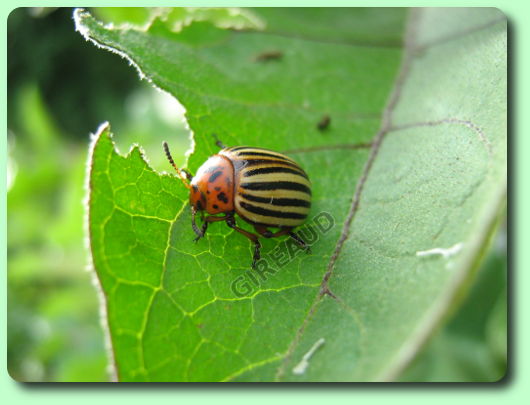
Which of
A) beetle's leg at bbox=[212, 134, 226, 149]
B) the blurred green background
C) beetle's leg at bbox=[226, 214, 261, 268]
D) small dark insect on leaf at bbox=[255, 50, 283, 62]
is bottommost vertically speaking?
the blurred green background

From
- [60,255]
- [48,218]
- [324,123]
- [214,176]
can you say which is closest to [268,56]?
[324,123]

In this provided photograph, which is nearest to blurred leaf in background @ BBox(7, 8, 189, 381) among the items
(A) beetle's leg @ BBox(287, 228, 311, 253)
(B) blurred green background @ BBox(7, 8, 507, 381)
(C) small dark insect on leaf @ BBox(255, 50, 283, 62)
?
(B) blurred green background @ BBox(7, 8, 507, 381)

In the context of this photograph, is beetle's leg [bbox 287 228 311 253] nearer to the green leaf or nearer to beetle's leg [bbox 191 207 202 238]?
the green leaf

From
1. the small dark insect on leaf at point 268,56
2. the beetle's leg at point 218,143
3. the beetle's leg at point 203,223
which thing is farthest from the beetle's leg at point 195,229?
the small dark insect on leaf at point 268,56

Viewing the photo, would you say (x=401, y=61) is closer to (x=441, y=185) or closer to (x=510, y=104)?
(x=510, y=104)

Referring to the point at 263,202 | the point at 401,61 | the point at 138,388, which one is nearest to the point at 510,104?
the point at 401,61

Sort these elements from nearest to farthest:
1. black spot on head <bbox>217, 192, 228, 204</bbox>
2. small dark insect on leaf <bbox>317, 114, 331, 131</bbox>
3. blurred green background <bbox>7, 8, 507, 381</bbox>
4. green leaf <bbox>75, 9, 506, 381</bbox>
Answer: green leaf <bbox>75, 9, 506, 381</bbox>
black spot on head <bbox>217, 192, 228, 204</bbox>
small dark insect on leaf <bbox>317, 114, 331, 131</bbox>
blurred green background <bbox>7, 8, 507, 381</bbox>
